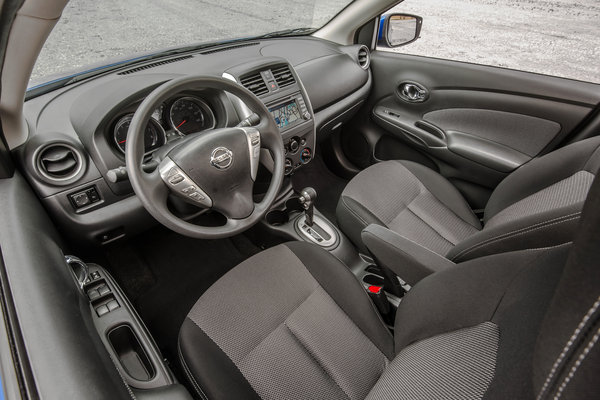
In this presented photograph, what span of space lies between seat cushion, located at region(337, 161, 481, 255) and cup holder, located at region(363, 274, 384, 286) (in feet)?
0.46

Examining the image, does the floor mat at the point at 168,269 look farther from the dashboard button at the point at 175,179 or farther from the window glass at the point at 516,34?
the window glass at the point at 516,34

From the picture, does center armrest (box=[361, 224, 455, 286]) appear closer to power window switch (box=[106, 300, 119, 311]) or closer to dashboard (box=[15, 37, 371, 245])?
dashboard (box=[15, 37, 371, 245])

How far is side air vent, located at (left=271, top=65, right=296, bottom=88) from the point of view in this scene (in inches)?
66.6

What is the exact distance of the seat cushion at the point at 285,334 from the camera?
1015 millimetres

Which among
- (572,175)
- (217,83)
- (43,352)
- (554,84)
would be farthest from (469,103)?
(43,352)

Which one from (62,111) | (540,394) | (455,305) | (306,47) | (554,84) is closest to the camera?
(540,394)

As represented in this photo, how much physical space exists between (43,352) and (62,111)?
93cm

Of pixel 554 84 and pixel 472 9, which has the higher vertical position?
pixel 472 9

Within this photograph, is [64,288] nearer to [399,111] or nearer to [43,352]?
[43,352]

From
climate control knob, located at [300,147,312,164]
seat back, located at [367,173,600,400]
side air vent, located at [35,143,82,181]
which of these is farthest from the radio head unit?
seat back, located at [367,173,600,400]

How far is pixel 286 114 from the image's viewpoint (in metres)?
1.71

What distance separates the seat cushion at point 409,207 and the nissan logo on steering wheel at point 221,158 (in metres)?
0.64

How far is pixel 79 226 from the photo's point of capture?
4.26ft

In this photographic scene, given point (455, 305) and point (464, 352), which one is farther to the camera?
point (455, 305)
